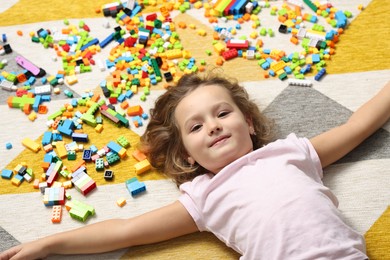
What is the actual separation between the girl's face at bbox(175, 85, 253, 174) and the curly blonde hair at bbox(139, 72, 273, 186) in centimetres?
4

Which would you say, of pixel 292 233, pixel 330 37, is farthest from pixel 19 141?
pixel 330 37

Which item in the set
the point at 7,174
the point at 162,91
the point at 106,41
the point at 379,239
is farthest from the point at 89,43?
the point at 379,239

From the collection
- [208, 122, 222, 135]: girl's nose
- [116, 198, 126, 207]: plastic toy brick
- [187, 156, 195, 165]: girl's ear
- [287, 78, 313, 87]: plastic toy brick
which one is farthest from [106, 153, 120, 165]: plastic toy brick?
[287, 78, 313, 87]: plastic toy brick

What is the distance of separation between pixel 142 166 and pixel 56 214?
269mm

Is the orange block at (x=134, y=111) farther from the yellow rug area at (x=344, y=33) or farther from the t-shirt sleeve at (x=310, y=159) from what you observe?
the t-shirt sleeve at (x=310, y=159)

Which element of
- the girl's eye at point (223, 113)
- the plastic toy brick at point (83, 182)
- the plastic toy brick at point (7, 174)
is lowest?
the plastic toy brick at point (7, 174)

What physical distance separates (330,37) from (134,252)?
0.97 metres

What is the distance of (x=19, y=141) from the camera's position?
1510 mm

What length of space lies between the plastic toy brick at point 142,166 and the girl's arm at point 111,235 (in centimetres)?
18

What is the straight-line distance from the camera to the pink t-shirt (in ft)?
3.62

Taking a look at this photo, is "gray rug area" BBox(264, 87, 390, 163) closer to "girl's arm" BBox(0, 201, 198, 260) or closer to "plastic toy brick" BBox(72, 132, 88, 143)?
"girl's arm" BBox(0, 201, 198, 260)

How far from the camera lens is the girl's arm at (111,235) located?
1.23 meters

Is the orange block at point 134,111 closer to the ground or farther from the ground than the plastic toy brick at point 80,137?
farther from the ground

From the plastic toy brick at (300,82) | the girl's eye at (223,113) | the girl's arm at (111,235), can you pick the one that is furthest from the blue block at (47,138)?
the plastic toy brick at (300,82)
